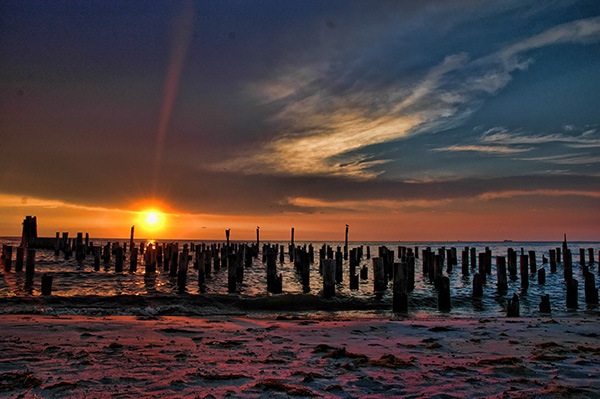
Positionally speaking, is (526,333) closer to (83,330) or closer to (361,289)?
(83,330)

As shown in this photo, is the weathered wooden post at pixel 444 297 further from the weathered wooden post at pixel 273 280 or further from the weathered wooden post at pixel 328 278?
the weathered wooden post at pixel 273 280

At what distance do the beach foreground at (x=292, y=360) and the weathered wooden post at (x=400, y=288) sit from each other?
426cm

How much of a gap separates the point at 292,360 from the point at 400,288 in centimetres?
826

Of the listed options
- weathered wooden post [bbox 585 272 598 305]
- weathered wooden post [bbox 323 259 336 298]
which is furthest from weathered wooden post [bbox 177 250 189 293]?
weathered wooden post [bbox 585 272 598 305]

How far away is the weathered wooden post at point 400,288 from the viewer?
1305cm

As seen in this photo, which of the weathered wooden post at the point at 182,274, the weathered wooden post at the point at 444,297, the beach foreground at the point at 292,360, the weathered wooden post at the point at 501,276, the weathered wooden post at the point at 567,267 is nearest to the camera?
the beach foreground at the point at 292,360

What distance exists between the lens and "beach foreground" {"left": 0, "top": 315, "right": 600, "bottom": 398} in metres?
4.43

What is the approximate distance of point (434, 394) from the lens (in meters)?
4.35

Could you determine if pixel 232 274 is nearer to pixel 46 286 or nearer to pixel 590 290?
pixel 46 286

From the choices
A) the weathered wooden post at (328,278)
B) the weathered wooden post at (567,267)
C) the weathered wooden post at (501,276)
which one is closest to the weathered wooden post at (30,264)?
the weathered wooden post at (328,278)

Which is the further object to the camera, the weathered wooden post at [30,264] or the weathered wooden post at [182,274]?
the weathered wooden post at [30,264]

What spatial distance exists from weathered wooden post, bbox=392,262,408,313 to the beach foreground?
4258 mm

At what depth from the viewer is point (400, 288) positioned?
13.3 m

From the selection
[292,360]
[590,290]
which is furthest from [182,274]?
[590,290]
